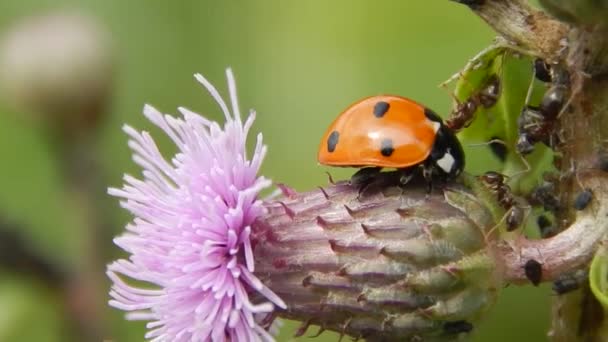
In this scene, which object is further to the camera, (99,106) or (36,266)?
(99,106)

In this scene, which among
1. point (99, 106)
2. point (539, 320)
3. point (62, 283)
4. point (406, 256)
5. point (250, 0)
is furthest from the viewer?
point (250, 0)

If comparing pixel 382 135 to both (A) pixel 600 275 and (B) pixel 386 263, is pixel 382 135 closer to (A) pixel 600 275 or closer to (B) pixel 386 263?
(B) pixel 386 263

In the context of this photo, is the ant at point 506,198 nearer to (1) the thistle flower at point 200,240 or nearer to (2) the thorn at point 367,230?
(2) the thorn at point 367,230

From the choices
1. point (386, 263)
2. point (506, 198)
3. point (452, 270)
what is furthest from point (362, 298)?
point (506, 198)

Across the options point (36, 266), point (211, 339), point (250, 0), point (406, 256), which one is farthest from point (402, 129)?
point (250, 0)

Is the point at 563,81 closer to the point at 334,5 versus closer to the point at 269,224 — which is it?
the point at 269,224

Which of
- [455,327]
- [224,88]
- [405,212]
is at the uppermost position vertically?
[405,212]
